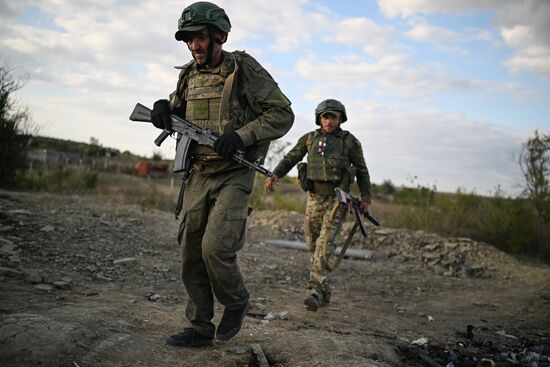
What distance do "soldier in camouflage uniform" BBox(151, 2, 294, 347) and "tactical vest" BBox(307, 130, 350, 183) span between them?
212cm

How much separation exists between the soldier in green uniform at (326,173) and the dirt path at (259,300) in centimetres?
75

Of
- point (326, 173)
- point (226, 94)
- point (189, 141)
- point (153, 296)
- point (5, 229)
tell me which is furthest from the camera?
point (5, 229)

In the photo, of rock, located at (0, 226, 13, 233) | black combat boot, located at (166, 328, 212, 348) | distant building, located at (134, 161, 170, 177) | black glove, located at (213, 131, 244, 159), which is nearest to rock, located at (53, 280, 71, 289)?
black combat boot, located at (166, 328, 212, 348)

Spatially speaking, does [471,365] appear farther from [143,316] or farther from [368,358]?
[143,316]

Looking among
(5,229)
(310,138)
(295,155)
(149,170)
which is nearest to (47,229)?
(5,229)

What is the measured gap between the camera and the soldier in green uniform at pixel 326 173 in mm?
5258

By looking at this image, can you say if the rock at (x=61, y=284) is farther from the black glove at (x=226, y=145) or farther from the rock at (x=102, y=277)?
the black glove at (x=226, y=145)

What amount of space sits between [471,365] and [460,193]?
10.6 m

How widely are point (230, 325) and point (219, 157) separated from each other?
45.8 inches

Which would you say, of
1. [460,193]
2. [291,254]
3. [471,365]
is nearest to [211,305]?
[471,365]

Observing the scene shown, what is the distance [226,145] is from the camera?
10.2 feet

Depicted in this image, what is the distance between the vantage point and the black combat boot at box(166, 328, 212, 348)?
3.36 metres

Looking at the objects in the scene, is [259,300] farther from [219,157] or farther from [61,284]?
[219,157]

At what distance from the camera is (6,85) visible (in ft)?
35.0
